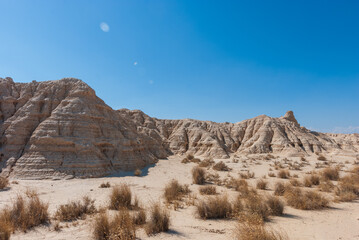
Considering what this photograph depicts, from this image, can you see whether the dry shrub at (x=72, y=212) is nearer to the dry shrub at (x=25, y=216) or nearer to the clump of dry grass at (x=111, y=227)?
the dry shrub at (x=25, y=216)

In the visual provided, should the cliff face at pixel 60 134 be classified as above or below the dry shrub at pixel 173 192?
above

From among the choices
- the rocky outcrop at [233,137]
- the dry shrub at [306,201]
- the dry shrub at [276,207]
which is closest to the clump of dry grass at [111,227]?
the dry shrub at [276,207]

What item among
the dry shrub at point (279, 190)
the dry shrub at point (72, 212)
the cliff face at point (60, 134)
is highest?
the cliff face at point (60, 134)

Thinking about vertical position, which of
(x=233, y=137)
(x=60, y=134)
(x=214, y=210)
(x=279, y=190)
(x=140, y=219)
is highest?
(x=233, y=137)

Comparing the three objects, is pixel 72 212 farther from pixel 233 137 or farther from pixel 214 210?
pixel 233 137

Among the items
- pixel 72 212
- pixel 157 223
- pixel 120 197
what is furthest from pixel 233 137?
pixel 72 212

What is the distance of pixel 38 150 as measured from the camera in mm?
13695

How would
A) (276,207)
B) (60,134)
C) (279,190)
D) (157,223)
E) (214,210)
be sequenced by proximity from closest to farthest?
(157,223), (214,210), (276,207), (279,190), (60,134)

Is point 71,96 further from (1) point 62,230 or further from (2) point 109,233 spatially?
(2) point 109,233

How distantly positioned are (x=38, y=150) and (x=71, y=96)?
20.7ft

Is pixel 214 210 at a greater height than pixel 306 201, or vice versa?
pixel 306 201

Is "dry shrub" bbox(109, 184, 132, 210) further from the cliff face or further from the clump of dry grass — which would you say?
the cliff face

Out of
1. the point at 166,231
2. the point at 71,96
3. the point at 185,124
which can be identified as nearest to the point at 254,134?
the point at 185,124

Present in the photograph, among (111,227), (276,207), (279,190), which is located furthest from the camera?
(279,190)
